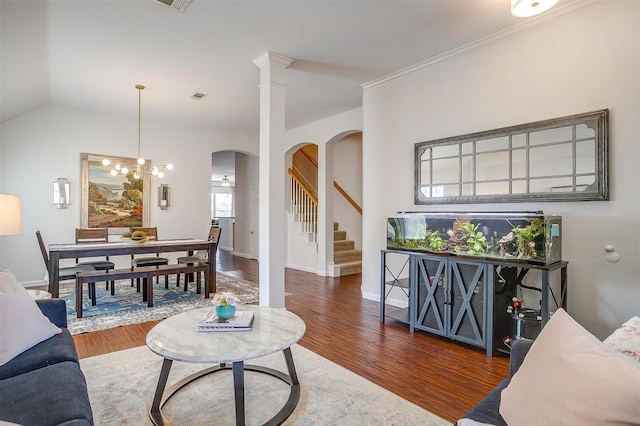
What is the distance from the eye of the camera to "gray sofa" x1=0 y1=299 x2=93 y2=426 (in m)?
1.18

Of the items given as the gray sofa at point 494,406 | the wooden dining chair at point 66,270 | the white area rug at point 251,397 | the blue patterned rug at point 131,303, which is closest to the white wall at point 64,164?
the blue patterned rug at point 131,303

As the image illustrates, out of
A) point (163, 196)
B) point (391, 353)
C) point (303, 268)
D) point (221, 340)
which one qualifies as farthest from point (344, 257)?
point (221, 340)

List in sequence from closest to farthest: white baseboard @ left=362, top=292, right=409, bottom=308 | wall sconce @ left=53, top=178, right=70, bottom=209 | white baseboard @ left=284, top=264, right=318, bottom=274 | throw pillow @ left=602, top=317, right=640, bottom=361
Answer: throw pillow @ left=602, top=317, right=640, bottom=361, white baseboard @ left=362, top=292, right=409, bottom=308, wall sconce @ left=53, top=178, right=70, bottom=209, white baseboard @ left=284, top=264, right=318, bottom=274

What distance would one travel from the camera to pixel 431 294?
10.1 ft

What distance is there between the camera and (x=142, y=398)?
201cm

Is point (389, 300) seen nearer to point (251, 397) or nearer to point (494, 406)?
point (251, 397)

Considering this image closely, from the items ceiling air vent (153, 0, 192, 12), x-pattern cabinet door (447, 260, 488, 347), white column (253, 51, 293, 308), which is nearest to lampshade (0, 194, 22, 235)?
ceiling air vent (153, 0, 192, 12)

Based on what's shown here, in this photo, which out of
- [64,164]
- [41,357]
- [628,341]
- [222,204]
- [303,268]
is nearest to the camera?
[628,341]

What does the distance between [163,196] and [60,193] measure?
158cm

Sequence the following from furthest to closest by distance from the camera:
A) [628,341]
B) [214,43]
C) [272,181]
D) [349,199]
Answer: [349,199]
[272,181]
[214,43]
[628,341]

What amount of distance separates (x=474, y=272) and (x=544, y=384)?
76.0 inches

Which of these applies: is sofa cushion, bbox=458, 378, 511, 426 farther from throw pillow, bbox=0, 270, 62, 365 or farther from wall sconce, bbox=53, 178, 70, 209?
wall sconce, bbox=53, 178, 70, 209

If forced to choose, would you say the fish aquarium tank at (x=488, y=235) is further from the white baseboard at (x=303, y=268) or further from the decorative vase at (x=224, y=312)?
the white baseboard at (x=303, y=268)

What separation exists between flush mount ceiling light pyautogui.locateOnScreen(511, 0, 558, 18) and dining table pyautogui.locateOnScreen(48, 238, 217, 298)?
4274mm
